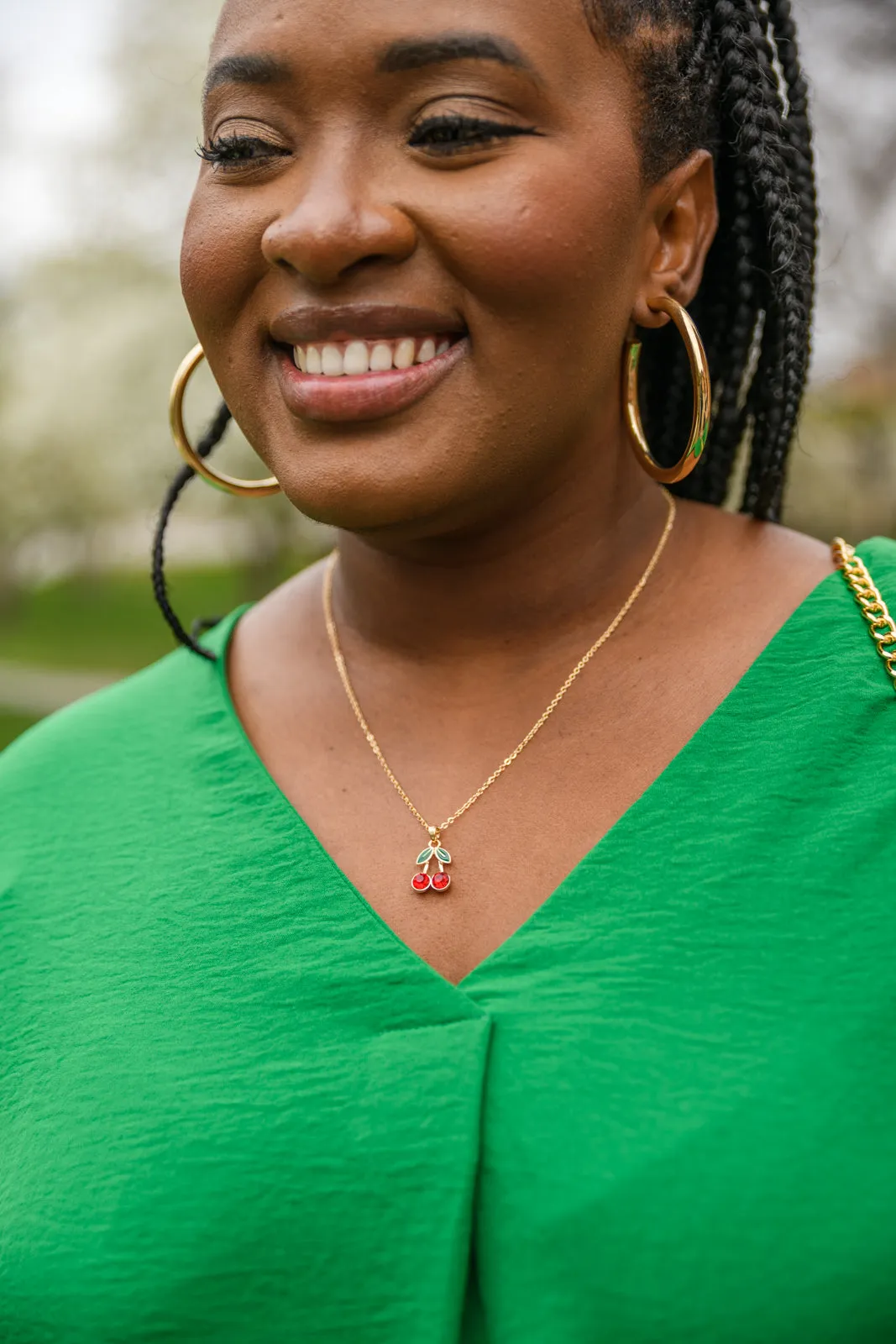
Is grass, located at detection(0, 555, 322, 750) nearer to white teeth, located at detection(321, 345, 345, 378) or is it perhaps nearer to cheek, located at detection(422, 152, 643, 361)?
white teeth, located at detection(321, 345, 345, 378)

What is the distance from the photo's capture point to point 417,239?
1830 millimetres

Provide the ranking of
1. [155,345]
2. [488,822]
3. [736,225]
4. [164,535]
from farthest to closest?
[155,345]
[164,535]
[736,225]
[488,822]

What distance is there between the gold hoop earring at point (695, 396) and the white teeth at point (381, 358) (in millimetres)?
429

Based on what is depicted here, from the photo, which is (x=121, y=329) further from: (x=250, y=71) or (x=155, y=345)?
(x=250, y=71)

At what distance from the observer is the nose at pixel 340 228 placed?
1811 mm

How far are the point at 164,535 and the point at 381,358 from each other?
825 mm

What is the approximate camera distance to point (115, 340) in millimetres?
9852

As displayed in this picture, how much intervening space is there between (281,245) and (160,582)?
0.86 m

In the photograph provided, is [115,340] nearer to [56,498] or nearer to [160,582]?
[56,498]

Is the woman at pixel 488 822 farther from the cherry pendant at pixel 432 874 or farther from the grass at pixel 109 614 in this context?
the grass at pixel 109 614

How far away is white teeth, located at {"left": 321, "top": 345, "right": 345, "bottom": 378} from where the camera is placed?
191 cm

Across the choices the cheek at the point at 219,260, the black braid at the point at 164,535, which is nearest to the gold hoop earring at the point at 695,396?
the cheek at the point at 219,260

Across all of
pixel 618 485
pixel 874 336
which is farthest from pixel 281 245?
pixel 874 336

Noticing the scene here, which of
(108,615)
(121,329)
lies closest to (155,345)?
(121,329)
